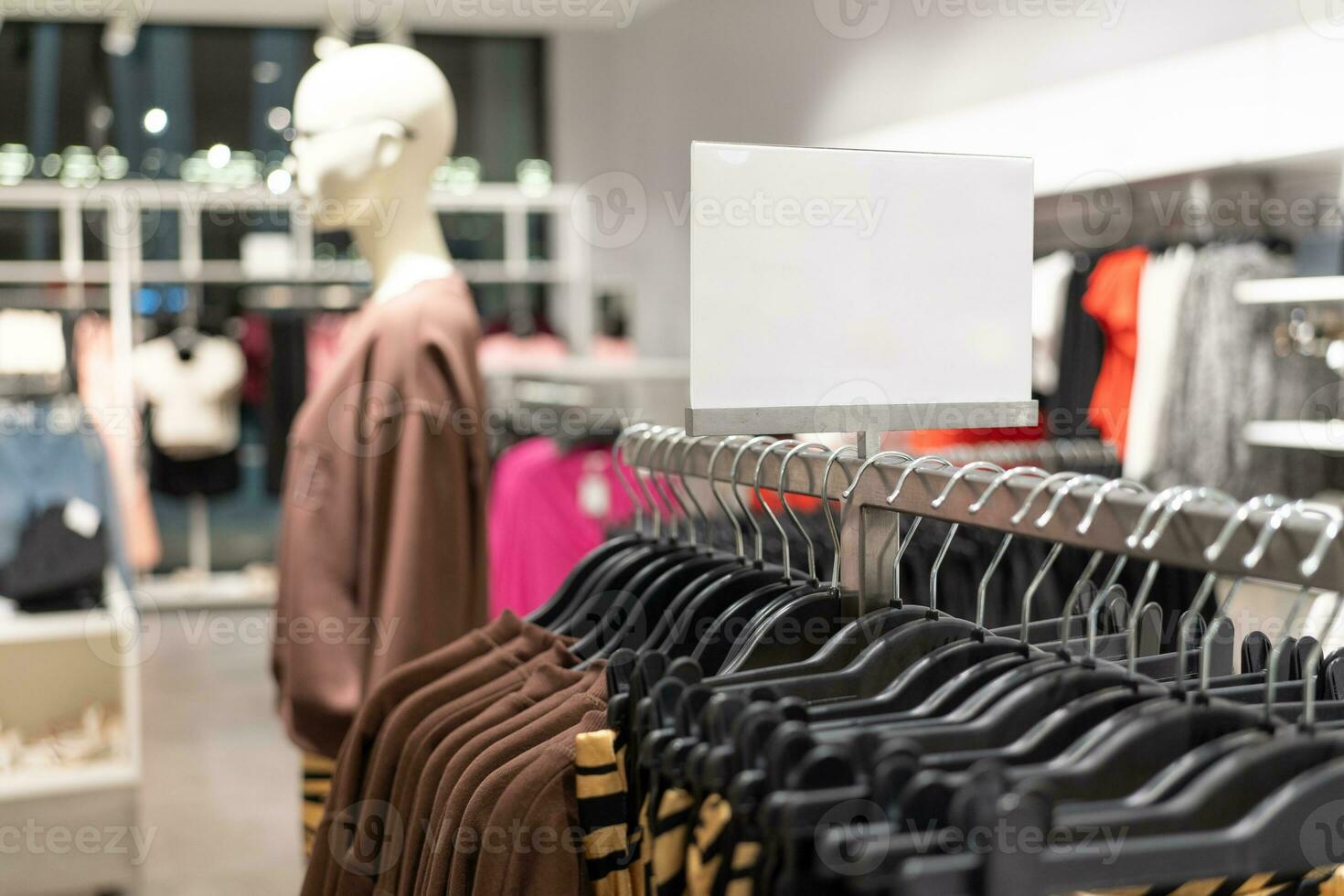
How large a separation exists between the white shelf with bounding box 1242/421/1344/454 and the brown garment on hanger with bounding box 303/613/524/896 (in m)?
2.55

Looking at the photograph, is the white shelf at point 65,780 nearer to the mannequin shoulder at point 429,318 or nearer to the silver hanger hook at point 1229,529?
the mannequin shoulder at point 429,318

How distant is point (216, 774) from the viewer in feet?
14.6

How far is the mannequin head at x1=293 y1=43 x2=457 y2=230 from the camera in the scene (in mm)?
2330

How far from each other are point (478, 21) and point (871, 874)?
8273 mm

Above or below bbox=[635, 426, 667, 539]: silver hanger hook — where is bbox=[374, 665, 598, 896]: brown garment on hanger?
below

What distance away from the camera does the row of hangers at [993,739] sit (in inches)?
29.5

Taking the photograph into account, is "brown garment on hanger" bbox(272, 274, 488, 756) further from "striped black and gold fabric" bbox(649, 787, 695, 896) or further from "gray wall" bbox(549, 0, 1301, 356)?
"gray wall" bbox(549, 0, 1301, 356)

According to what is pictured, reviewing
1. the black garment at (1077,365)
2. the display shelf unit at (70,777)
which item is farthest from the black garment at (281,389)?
the black garment at (1077,365)

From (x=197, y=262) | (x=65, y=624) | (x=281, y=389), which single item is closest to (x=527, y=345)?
(x=281, y=389)

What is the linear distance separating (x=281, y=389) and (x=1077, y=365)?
4.60m

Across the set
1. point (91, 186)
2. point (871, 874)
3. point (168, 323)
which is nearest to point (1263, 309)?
point (871, 874)

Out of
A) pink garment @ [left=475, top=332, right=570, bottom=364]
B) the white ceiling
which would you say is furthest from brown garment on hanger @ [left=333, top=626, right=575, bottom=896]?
the white ceiling

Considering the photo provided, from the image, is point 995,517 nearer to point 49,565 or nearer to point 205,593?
point 49,565

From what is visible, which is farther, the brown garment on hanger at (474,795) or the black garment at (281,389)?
the black garment at (281,389)
